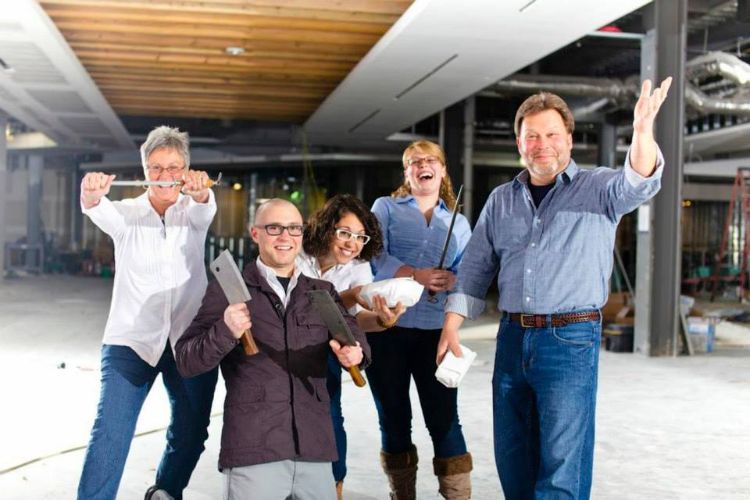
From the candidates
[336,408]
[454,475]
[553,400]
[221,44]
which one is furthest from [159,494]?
[221,44]

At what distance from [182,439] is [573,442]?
1286mm

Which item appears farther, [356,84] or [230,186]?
[230,186]

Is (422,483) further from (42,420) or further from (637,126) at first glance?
(42,420)

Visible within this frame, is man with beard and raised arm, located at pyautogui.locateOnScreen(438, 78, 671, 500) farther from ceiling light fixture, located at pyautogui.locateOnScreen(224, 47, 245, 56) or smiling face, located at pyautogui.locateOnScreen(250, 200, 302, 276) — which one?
ceiling light fixture, located at pyautogui.locateOnScreen(224, 47, 245, 56)

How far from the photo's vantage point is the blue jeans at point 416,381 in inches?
118

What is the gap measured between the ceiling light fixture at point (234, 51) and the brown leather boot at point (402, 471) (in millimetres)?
5361

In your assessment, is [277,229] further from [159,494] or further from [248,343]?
[159,494]

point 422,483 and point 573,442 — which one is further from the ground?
point 573,442

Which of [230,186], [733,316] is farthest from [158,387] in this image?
[230,186]

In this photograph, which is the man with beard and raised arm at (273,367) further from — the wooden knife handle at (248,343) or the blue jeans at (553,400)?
the blue jeans at (553,400)

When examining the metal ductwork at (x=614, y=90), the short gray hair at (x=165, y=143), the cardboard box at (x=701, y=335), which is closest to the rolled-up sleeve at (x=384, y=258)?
the short gray hair at (x=165, y=143)

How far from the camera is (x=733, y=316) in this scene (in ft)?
35.6

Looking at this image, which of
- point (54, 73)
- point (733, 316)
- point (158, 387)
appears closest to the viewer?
point (158, 387)

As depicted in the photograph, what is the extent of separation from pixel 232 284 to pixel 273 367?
27 centimetres
